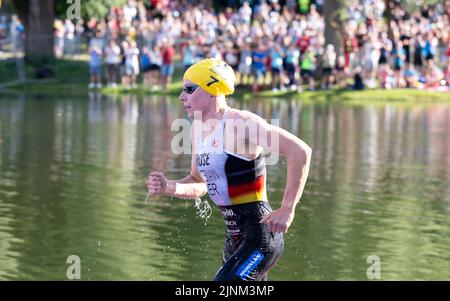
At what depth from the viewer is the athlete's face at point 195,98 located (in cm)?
755

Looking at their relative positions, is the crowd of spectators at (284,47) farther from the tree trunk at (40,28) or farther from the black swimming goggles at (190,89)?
the black swimming goggles at (190,89)

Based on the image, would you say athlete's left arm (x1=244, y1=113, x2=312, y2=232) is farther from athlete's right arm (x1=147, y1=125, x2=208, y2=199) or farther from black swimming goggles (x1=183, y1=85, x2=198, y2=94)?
athlete's right arm (x1=147, y1=125, x2=208, y2=199)

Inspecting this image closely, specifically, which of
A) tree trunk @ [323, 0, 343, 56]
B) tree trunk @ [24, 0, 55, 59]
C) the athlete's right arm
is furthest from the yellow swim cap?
tree trunk @ [24, 0, 55, 59]

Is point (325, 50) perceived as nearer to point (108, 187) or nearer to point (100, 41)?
point (100, 41)

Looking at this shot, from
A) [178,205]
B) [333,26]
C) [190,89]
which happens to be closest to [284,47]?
[333,26]

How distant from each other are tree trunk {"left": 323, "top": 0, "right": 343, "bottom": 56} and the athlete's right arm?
31853mm

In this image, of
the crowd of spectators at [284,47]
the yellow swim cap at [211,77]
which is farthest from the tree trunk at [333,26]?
the yellow swim cap at [211,77]

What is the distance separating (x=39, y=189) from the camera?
1722 cm

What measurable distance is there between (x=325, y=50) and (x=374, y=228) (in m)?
25.0

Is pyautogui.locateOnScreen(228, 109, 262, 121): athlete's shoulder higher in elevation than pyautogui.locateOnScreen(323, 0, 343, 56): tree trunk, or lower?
higher

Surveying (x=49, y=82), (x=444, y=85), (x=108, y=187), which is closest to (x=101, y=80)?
(x=49, y=82)

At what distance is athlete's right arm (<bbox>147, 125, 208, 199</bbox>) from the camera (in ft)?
25.0

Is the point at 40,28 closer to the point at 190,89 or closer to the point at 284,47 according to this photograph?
the point at 284,47

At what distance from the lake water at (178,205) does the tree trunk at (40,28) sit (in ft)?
49.5
